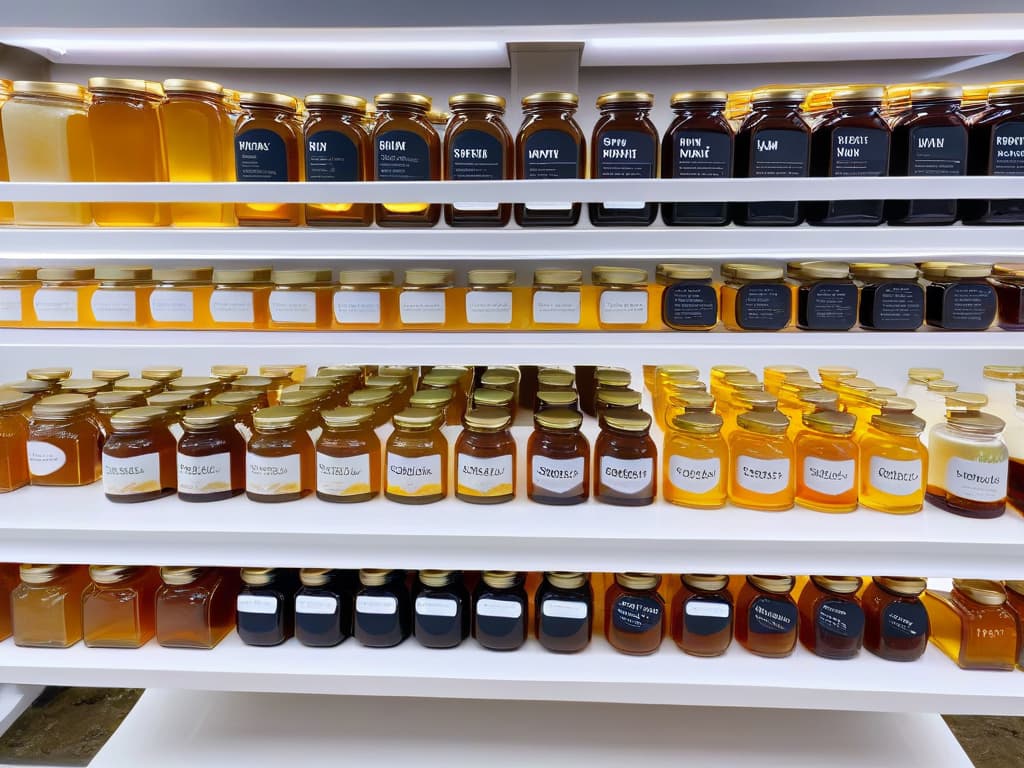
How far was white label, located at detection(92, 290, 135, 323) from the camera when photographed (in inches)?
49.5

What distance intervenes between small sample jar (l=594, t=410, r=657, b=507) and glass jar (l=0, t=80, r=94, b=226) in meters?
1.04

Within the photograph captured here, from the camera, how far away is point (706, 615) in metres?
1.24

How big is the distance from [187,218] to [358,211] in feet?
1.03

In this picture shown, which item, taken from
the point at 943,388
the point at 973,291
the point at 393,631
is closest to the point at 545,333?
the point at 393,631

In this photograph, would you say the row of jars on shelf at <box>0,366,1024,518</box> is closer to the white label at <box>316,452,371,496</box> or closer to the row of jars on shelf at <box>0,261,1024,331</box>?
the white label at <box>316,452,371,496</box>

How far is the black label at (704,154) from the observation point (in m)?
1.15

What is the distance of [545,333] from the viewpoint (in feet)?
Answer: 3.96

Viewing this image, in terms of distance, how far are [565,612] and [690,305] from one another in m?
0.59

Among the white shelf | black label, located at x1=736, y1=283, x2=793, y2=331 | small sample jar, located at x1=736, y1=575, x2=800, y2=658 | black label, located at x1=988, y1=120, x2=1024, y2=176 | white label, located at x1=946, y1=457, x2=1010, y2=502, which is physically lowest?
the white shelf

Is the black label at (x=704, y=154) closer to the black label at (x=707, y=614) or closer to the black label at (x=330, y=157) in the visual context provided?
the black label at (x=330, y=157)

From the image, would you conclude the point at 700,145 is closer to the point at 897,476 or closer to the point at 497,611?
the point at 897,476

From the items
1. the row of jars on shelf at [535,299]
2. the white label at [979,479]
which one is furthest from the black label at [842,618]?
the row of jars on shelf at [535,299]

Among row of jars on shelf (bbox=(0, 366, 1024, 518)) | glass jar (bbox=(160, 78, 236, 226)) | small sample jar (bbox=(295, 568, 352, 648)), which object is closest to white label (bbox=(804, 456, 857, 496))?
row of jars on shelf (bbox=(0, 366, 1024, 518))

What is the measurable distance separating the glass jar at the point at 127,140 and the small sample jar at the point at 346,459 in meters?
0.49
